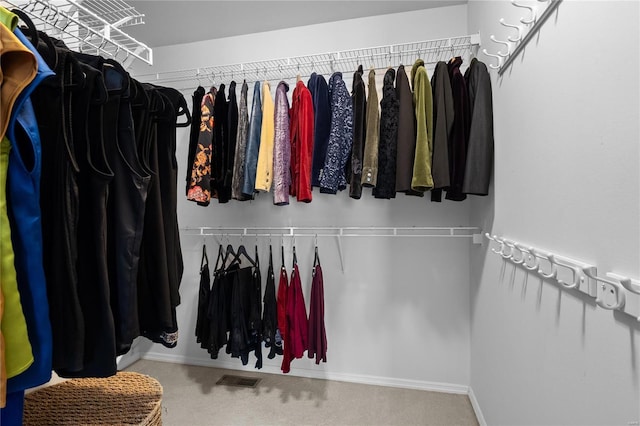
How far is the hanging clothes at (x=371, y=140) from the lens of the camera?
72.1 inches

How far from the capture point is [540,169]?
1.13m

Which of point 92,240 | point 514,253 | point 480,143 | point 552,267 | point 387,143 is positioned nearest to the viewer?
point 92,240

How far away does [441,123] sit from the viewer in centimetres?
176

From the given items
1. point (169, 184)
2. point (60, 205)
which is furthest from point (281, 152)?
point (60, 205)

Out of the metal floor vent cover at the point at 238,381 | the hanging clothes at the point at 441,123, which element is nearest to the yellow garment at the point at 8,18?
the hanging clothes at the point at 441,123

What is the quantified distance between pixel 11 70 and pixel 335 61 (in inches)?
79.0

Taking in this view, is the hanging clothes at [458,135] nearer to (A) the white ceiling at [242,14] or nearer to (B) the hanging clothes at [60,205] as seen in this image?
(A) the white ceiling at [242,14]

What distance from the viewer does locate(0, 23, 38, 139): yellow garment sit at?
626mm

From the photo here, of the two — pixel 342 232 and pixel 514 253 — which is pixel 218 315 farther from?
pixel 514 253

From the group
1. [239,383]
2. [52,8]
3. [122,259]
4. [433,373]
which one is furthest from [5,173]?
[433,373]

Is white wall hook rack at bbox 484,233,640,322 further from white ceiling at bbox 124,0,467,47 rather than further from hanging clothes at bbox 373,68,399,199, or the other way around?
white ceiling at bbox 124,0,467,47

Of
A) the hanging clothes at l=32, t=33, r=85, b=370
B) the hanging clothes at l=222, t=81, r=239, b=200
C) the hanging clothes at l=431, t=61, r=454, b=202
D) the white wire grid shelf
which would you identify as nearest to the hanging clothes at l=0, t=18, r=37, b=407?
the hanging clothes at l=32, t=33, r=85, b=370

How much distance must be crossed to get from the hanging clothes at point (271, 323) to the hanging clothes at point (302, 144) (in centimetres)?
70

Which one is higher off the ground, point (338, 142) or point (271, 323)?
point (338, 142)
